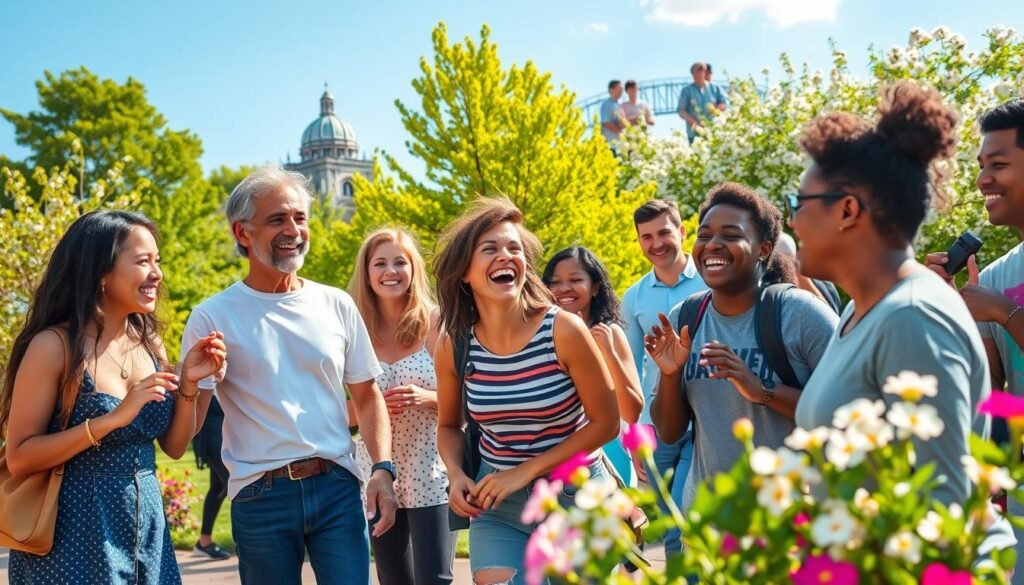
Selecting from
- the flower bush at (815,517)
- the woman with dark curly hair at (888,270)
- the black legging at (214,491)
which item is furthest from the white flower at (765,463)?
the black legging at (214,491)

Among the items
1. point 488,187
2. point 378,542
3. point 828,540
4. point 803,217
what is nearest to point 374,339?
point 378,542

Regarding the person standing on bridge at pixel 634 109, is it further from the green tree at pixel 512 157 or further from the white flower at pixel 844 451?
the white flower at pixel 844 451

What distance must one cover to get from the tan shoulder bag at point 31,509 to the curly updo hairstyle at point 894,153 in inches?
105

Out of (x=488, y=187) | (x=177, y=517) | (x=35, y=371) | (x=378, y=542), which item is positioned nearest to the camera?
(x=35, y=371)

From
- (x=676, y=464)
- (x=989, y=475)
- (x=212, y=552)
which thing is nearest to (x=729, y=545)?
(x=989, y=475)

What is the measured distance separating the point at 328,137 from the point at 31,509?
14805 centimetres

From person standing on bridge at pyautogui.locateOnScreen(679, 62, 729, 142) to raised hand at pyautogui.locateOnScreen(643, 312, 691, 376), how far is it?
1362 centimetres

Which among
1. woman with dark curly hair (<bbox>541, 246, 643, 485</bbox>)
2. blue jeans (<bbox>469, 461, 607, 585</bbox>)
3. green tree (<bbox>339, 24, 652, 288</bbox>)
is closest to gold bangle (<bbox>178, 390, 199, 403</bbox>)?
blue jeans (<bbox>469, 461, 607, 585</bbox>)

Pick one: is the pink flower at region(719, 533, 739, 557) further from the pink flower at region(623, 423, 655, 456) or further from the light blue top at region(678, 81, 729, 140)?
the light blue top at region(678, 81, 729, 140)

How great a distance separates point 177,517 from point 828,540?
9141 millimetres

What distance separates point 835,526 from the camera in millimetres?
1342

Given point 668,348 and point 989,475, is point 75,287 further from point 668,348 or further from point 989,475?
point 989,475

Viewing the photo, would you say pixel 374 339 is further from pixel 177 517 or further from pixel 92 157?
pixel 92 157

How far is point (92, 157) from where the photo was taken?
38250 millimetres
